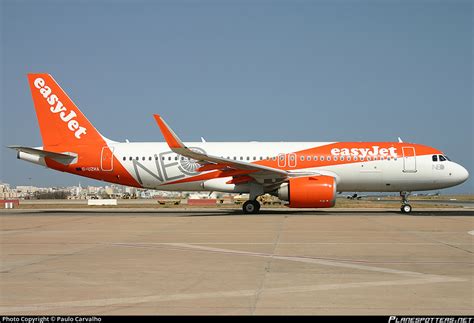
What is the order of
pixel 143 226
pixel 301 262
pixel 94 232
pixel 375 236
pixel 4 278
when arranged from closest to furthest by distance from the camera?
pixel 4 278 < pixel 301 262 < pixel 375 236 < pixel 94 232 < pixel 143 226

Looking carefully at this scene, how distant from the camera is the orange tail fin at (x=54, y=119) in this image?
89.1 ft

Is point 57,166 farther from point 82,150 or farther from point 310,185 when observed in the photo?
point 310,185

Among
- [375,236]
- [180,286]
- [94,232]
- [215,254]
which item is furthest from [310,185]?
[180,286]

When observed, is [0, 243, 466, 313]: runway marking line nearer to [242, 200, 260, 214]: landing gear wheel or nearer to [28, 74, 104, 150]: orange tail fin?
[242, 200, 260, 214]: landing gear wheel

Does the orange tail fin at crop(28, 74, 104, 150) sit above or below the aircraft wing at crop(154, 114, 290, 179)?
above

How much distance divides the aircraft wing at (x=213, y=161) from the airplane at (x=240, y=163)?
0.05 m

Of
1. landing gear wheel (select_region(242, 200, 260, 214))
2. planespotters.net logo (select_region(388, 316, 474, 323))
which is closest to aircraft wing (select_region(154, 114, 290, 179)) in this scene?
landing gear wheel (select_region(242, 200, 260, 214))

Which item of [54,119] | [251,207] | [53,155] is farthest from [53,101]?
[251,207]

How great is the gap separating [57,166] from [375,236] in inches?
748

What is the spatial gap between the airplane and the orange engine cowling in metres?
0.05

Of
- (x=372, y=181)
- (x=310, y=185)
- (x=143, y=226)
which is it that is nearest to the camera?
(x=143, y=226)

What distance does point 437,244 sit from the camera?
11.8m

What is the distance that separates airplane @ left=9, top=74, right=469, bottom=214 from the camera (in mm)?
23750

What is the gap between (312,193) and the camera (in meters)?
22.6
